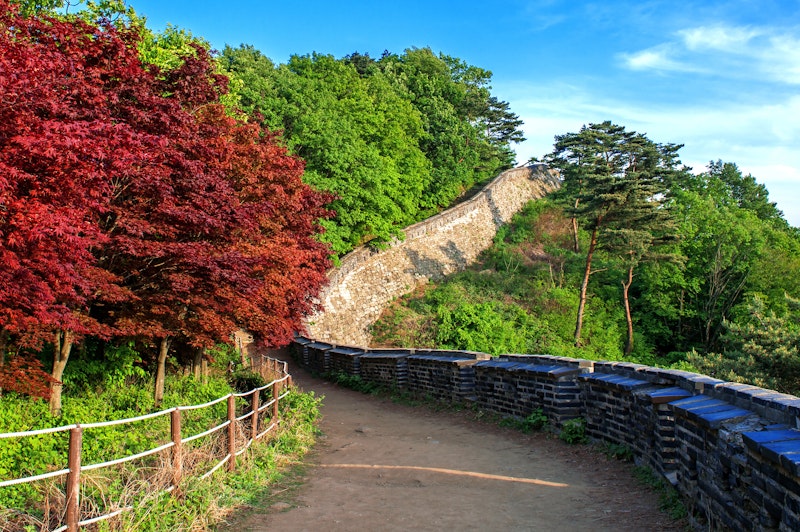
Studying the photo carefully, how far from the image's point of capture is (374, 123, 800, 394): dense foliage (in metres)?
29.1

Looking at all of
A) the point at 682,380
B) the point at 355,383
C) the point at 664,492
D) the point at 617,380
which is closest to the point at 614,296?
the point at 355,383

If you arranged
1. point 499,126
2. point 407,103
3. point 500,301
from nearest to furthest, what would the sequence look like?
point 500,301
point 407,103
point 499,126

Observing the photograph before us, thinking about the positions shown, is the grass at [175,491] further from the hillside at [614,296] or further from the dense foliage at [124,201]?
the hillside at [614,296]

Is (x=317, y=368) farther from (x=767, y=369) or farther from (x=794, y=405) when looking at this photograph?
(x=794, y=405)

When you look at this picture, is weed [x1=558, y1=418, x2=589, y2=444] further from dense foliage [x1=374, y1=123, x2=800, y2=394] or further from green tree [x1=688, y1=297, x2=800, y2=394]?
dense foliage [x1=374, y1=123, x2=800, y2=394]

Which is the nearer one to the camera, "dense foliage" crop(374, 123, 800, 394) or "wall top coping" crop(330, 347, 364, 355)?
"wall top coping" crop(330, 347, 364, 355)

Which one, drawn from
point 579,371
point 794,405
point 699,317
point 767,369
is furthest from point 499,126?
point 794,405

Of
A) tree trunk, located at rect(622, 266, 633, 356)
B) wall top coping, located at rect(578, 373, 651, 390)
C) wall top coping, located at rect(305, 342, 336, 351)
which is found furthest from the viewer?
tree trunk, located at rect(622, 266, 633, 356)

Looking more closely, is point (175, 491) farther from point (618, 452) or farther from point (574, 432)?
point (574, 432)

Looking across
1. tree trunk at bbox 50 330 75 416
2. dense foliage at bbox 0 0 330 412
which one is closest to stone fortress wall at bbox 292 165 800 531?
dense foliage at bbox 0 0 330 412

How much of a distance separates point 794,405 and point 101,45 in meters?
9.35

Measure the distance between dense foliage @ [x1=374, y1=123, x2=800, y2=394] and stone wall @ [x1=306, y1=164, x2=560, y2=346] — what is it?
97 centimetres

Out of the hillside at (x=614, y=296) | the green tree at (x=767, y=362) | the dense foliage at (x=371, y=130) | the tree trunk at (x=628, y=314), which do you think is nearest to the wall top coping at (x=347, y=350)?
the dense foliage at (x=371, y=130)

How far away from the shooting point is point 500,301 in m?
32.6
